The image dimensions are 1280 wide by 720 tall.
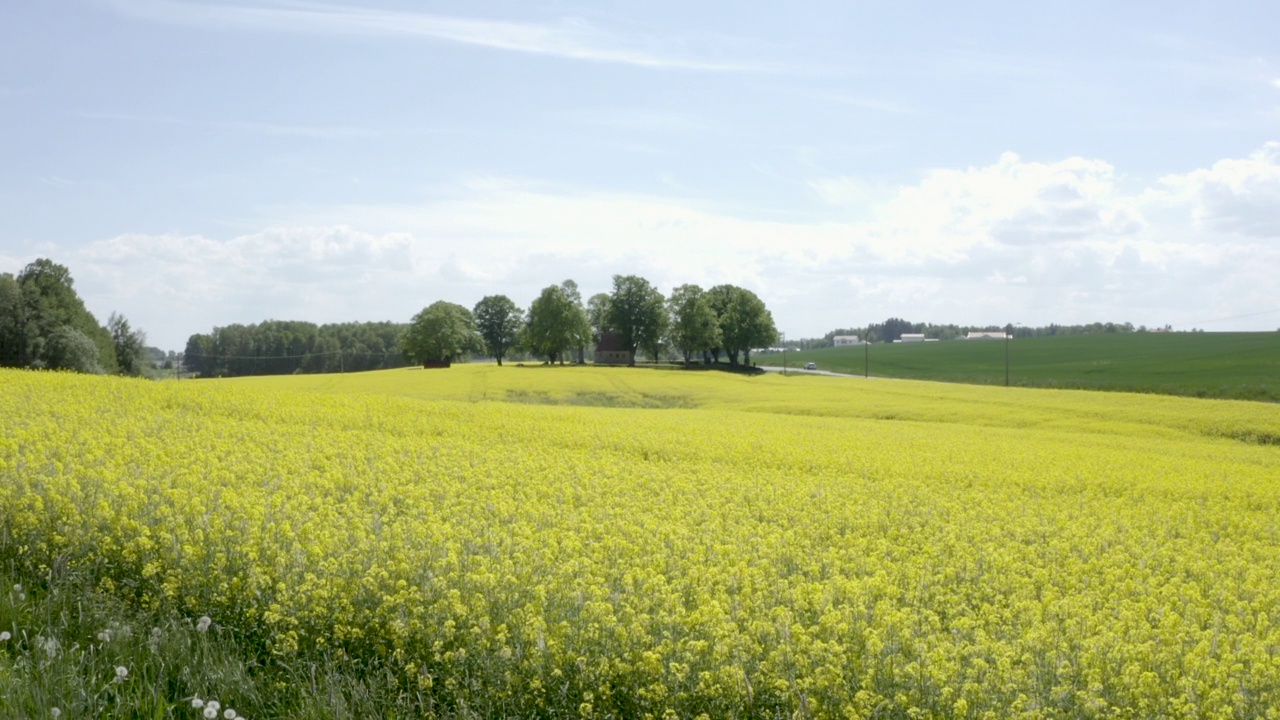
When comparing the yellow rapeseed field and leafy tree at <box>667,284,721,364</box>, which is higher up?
leafy tree at <box>667,284,721,364</box>

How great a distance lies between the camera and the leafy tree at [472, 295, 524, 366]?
10594cm

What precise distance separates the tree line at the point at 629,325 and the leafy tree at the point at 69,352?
29184 millimetres

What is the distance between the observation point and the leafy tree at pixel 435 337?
88.1m

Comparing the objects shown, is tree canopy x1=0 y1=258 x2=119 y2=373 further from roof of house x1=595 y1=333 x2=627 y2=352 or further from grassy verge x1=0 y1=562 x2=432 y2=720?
grassy verge x1=0 y1=562 x2=432 y2=720

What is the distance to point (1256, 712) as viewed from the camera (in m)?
5.16

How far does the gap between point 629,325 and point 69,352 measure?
5083 centimetres

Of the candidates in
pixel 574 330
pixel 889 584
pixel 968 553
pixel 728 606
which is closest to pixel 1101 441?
pixel 968 553

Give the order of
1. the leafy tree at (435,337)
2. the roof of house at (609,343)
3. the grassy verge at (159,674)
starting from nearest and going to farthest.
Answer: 1. the grassy verge at (159,674)
2. the leafy tree at (435,337)
3. the roof of house at (609,343)

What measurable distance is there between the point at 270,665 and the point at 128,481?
12.1ft

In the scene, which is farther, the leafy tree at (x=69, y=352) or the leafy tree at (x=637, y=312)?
the leafy tree at (x=637, y=312)

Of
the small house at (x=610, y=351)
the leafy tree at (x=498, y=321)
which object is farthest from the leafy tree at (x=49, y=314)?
the small house at (x=610, y=351)

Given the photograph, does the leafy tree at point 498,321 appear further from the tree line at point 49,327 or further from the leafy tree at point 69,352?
the leafy tree at point 69,352

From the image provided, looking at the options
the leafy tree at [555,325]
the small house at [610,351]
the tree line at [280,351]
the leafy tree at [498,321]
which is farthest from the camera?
the tree line at [280,351]

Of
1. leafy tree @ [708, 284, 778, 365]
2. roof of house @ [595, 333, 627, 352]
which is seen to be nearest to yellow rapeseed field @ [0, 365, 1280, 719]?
leafy tree @ [708, 284, 778, 365]
